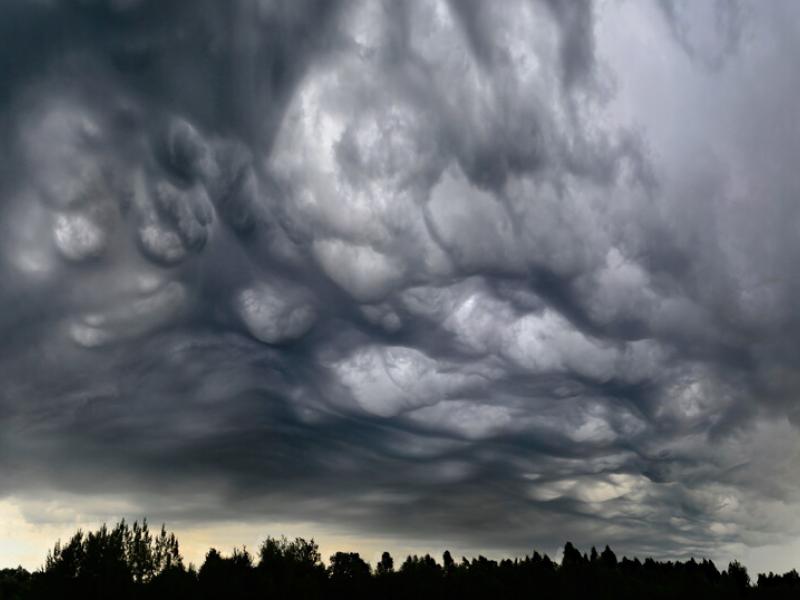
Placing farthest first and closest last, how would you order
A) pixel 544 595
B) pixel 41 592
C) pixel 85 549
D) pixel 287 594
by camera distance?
pixel 544 595, pixel 287 594, pixel 85 549, pixel 41 592

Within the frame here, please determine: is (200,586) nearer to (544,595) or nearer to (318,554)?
(318,554)

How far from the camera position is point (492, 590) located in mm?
154000

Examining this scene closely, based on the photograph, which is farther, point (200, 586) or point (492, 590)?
point (492, 590)

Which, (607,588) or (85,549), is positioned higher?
(85,549)

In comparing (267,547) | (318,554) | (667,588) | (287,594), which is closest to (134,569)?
(287,594)

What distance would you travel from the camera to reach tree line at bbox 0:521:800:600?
108 m

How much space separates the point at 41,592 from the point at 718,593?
148151 millimetres

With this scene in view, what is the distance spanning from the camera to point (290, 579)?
428ft

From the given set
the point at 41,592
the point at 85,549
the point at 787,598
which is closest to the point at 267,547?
the point at 85,549

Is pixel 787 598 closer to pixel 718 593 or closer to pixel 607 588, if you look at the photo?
pixel 718 593

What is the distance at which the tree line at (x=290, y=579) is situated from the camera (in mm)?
108188

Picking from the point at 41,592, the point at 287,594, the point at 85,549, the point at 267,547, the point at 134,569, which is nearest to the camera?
the point at 41,592

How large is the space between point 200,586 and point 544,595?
87.4 metres

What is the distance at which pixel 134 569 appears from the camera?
440 ft
